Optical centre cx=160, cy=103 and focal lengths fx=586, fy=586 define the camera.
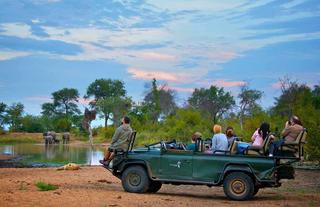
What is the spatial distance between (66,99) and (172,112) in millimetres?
50906

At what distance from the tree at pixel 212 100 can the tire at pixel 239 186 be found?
66994 millimetres

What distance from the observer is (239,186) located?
51.7 ft

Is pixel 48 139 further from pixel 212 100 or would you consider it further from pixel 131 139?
pixel 131 139

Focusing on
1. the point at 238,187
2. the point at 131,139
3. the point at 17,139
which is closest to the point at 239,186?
the point at 238,187

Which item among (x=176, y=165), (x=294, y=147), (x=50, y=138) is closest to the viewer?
(x=294, y=147)

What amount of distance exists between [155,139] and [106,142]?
840 inches

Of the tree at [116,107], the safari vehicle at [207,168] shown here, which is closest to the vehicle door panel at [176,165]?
the safari vehicle at [207,168]

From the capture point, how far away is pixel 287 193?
58.3 feet

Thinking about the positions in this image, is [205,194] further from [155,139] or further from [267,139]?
[155,139]

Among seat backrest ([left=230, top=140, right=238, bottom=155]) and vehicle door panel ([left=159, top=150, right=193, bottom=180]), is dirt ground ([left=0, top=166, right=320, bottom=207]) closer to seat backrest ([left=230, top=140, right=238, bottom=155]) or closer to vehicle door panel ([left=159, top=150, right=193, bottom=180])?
vehicle door panel ([left=159, top=150, right=193, bottom=180])

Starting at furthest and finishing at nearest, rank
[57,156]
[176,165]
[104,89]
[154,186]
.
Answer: [104,89] < [57,156] < [154,186] < [176,165]

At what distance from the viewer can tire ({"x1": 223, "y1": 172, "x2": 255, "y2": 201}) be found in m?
15.6

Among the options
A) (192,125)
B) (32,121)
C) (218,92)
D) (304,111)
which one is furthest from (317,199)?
(32,121)

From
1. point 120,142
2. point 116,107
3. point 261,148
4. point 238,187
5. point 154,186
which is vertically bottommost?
point 154,186
